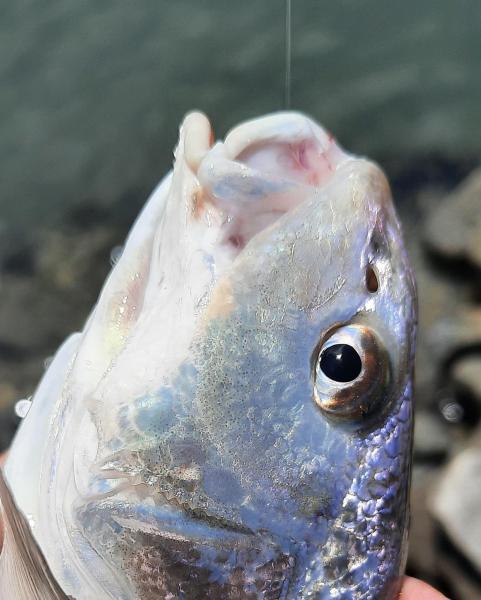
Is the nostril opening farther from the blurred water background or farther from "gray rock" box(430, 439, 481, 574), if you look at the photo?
the blurred water background

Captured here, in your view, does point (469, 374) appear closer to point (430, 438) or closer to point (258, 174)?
point (430, 438)

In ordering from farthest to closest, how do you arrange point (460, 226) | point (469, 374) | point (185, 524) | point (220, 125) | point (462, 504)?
point (220, 125) → point (460, 226) → point (469, 374) → point (462, 504) → point (185, 524)

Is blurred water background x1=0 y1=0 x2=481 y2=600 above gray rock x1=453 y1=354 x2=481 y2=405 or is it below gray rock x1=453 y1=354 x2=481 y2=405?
above

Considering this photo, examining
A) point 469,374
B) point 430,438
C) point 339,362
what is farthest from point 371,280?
point 430,438

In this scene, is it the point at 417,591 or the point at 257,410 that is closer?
the point at 257,410

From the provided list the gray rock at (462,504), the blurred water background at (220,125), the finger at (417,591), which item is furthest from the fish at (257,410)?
the blurred water background at (220,125)

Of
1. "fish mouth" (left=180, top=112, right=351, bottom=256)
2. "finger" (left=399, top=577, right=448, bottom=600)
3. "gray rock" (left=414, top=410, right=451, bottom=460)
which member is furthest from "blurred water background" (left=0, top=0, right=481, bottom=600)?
"fish mouth" (left=180, top=112, right=351, bottom=256)
